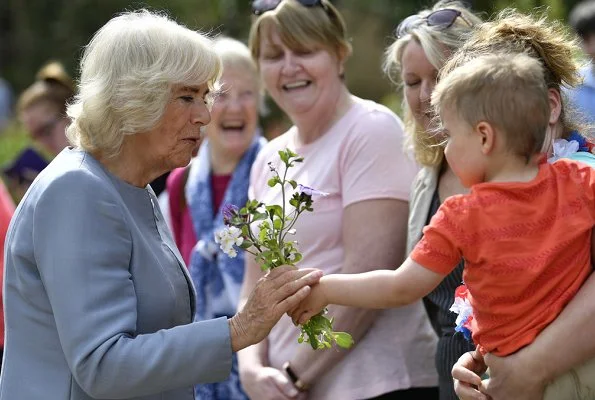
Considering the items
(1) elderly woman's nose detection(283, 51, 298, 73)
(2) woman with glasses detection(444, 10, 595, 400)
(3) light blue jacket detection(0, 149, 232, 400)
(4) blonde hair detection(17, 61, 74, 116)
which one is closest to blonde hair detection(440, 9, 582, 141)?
(2) woman with glasses detection(444, 10, 595, 400)

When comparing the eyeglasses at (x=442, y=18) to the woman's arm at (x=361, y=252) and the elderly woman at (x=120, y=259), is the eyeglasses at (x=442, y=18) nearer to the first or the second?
the woman's arm at (x=361, y=252)

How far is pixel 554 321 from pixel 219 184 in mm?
2746

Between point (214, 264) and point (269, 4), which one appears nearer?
point (269, 4)

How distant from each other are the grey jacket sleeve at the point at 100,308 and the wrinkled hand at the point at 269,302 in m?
0.09

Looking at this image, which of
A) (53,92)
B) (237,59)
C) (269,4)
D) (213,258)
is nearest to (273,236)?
(269,4)

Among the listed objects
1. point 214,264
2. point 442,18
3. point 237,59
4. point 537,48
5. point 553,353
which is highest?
point 537,48

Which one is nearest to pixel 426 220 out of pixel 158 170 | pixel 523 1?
pixel 158 170

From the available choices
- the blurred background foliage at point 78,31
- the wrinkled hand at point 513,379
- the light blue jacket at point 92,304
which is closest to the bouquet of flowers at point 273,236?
the light blue jacket at point 92,304

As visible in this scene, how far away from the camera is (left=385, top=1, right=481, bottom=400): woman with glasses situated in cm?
354

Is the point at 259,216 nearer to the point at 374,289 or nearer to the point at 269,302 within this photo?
the point at 269,302

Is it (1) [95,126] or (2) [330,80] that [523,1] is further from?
(1) [95,126]

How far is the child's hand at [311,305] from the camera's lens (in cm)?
308

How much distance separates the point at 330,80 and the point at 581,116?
127 cm

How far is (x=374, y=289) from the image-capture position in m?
2.91
